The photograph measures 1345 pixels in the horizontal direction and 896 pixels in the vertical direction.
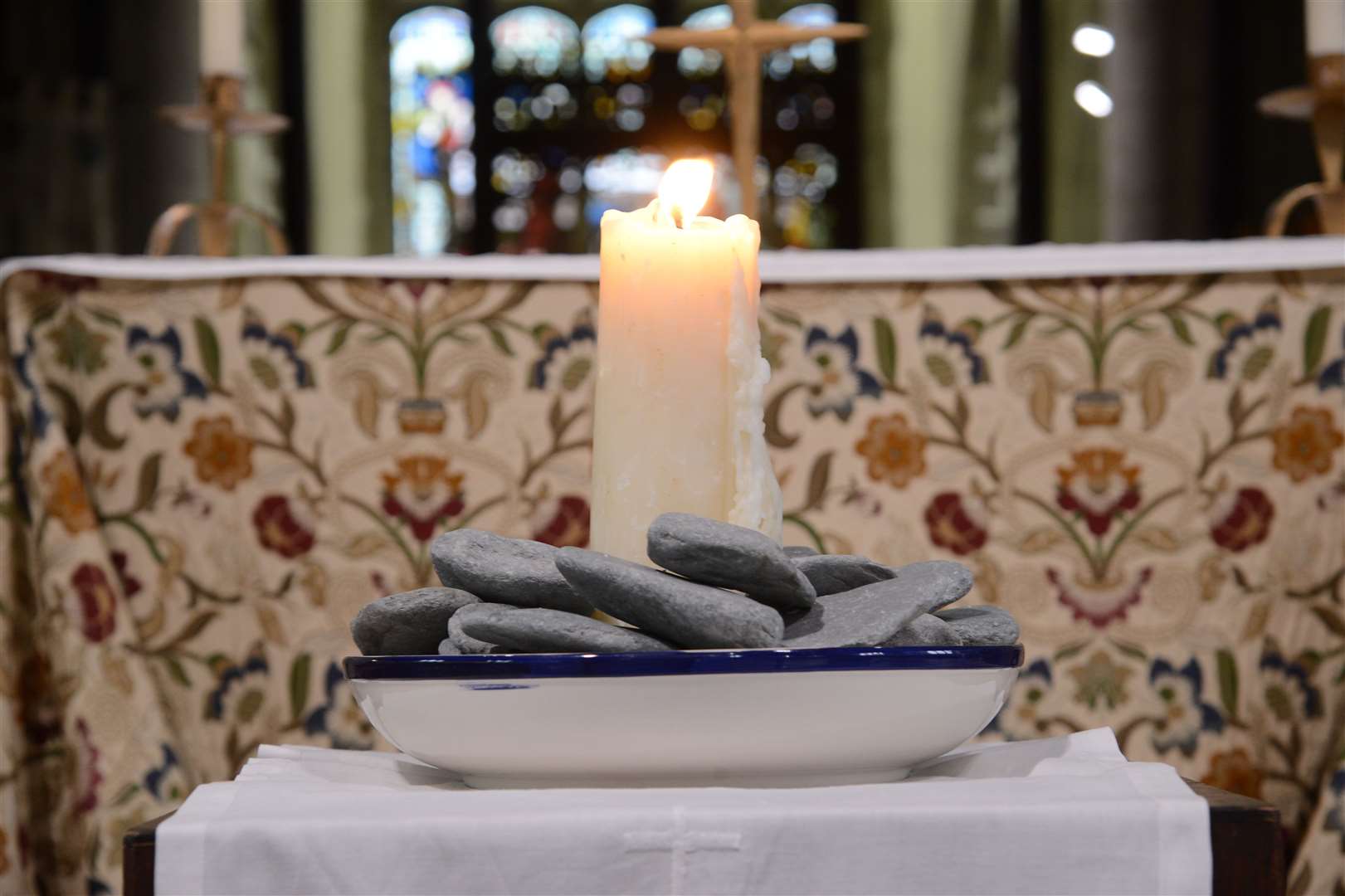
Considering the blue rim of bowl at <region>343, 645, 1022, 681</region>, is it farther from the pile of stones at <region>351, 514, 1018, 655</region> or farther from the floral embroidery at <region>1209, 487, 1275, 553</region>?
the floral embroidery at <region>1209, 487, 1275, 553</region>

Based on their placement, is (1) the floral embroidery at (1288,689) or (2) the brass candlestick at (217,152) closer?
(1) the floral embroidery at (1288,689)

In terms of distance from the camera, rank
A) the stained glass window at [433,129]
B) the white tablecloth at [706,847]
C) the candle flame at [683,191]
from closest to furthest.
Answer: the white tablecloth at [706,847] < the candle flame at [683,191] < the stained glass window at [433,129]

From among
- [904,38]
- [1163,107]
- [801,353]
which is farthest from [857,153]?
[801,353]

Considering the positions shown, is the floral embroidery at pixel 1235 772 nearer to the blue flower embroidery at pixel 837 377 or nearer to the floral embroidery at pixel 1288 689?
the floral embroidery at pixel 1288 689

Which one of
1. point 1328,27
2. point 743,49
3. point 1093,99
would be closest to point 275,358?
point 743,49

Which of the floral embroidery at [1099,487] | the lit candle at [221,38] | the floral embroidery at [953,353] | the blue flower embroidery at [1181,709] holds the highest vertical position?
the lit candle at [221,38]

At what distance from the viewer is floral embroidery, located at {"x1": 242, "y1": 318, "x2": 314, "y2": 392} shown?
3.05 ft

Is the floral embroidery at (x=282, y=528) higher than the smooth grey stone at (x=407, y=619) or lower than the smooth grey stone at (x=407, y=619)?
lower

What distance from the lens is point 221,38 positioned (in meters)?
1.25

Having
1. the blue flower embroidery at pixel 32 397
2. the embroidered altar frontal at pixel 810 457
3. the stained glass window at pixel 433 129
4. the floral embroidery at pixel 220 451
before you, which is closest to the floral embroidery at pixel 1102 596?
the embroidered altar frontal at pixel 810 457

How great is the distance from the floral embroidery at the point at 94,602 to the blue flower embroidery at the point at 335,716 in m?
0.13

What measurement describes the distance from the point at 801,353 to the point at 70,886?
0.55m

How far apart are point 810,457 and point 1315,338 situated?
322 mm

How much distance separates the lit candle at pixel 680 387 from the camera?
0.41 metres
